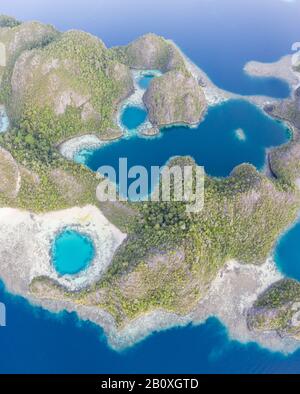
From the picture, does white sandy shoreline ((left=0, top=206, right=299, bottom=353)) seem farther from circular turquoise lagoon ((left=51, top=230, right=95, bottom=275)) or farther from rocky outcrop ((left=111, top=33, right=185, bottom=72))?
rocky outcrop ((left=111, top=33, right=185, bottom=72))

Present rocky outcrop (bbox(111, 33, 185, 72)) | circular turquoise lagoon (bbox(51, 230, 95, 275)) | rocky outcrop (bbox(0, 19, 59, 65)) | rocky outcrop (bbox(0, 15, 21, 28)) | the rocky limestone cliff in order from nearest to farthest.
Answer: circular turquoise lagoon (bbox(51, 230, 95, 275)) → the rocky limestone cliff → rocky outcrop (bbox(0, 19, 59, 65)) → rocky outcrop (bbox(0, 15, 21, 28)) → rocky outcrop (bbox(111, 33, 185, 72))

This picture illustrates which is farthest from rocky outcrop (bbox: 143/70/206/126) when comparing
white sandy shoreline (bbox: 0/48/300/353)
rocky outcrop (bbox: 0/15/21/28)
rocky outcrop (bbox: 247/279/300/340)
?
rocky outcrop (bbox: 247/279/300/340)

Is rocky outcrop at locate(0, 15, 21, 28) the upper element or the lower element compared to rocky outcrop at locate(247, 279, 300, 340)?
upper

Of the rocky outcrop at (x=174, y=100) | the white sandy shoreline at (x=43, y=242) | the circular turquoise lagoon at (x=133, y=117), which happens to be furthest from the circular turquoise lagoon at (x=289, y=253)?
the circular turquoise lagoon at (x=133, y=117)

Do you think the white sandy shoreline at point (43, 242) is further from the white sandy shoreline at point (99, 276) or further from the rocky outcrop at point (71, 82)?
the rocky outcrop at point (71, 82)

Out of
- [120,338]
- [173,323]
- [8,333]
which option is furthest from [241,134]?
[8,333]

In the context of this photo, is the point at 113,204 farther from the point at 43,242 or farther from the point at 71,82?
the point at 71,82
